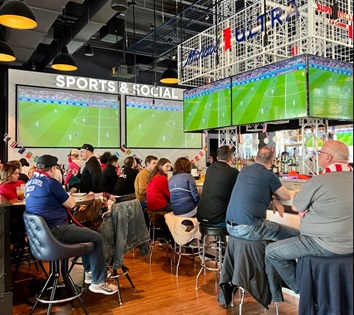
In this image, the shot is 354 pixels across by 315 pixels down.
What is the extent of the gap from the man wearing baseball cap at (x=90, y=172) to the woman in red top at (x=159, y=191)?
97cm

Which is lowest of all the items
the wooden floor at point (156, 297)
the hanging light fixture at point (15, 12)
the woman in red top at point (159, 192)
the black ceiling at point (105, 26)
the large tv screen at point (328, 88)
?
the wooden floor at point (156, 297)

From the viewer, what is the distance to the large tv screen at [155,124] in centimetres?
970

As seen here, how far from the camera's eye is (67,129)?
344 inches

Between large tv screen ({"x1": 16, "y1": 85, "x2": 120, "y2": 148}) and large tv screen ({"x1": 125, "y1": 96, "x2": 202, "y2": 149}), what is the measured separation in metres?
0.43

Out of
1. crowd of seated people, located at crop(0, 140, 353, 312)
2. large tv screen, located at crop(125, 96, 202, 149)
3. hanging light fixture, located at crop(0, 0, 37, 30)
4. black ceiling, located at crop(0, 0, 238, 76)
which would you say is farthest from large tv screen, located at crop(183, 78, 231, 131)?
large tv screen, located at crop(125, 96, 202, 149)

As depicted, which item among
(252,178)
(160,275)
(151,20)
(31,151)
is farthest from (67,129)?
(252,178)

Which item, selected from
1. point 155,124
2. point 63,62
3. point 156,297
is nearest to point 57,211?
point 156,297

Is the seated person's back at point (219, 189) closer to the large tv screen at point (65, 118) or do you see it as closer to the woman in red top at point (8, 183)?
the woman in red top at point (8, 183)

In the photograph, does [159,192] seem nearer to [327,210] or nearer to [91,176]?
[91,176]

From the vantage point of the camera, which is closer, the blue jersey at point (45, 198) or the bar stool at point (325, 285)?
the bar stool at point (325, 285)

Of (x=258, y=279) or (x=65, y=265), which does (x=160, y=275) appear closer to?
(x=65, y=265)

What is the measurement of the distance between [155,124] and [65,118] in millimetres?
2554

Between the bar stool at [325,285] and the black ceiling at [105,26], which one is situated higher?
the black ceiling at [105,26]

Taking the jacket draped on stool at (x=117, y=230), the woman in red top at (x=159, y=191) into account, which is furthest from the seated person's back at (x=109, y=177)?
the jacket draped on stool at (x=117, y=230)
